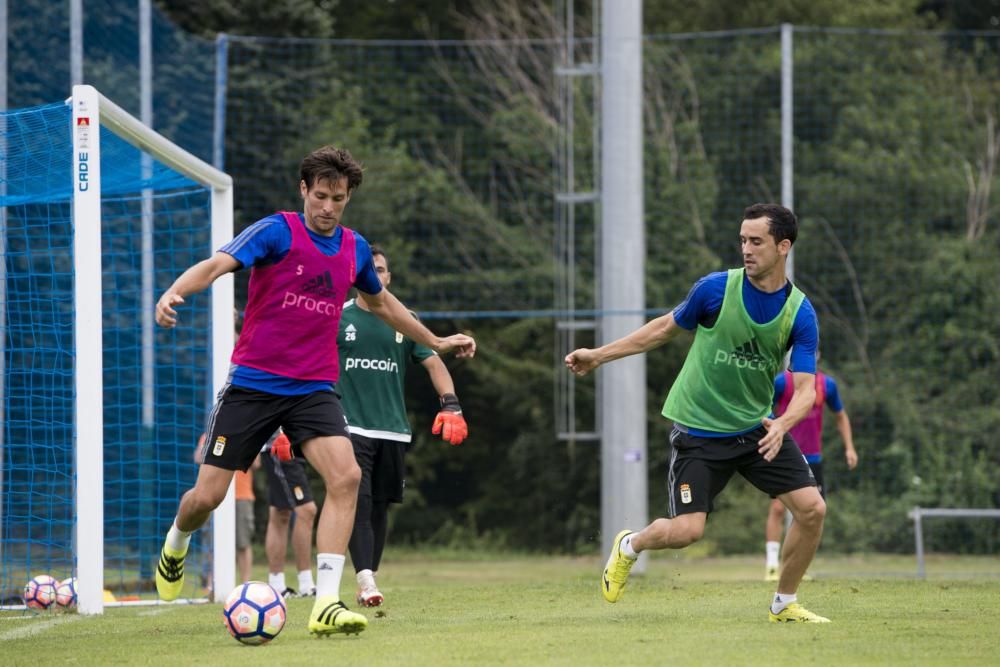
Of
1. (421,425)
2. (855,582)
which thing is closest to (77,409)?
(855,582)

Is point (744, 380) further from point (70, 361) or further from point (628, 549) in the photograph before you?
point (70, 361)

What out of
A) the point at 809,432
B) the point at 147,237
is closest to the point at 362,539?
the point at 809,432

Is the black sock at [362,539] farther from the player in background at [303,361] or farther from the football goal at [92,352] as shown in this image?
the player in background at [303,361]

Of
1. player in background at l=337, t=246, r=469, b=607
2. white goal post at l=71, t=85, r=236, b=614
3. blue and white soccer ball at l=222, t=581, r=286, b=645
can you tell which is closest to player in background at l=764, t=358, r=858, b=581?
player in background at l=337, t=246, r=469, b=607

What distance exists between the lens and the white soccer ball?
9586mm

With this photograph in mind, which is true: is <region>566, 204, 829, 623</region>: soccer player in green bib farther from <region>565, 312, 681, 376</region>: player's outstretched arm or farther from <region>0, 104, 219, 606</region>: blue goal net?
<region>0, 104, 219, 606</region>: blue goal net

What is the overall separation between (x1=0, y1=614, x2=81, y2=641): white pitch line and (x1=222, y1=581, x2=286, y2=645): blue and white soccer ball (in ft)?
4.55

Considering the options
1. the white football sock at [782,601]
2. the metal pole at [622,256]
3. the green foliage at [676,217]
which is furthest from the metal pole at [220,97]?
the white football sock at [782,601]

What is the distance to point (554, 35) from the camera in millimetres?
24938

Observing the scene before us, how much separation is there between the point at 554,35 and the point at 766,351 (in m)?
18.2

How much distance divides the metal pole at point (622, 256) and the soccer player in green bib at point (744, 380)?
6.65 meters

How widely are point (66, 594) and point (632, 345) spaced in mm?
4264

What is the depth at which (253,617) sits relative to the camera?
6.71m

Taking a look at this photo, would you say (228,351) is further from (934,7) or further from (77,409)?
(934,7)
